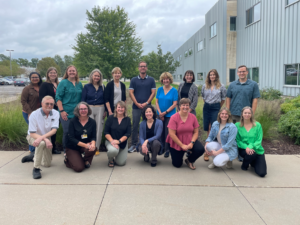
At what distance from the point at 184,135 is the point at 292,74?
34.8 feet

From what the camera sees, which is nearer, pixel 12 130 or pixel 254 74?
pixel 12 130

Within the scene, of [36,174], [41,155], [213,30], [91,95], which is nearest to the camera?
[36,174]

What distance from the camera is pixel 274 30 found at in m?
13.6

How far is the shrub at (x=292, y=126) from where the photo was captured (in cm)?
604

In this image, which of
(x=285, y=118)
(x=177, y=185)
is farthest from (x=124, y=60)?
(x=177, y=185)

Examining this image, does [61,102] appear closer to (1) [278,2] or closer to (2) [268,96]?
(2) [268,96]

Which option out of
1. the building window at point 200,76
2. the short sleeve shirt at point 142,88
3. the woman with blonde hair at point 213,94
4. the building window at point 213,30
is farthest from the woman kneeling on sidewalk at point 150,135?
the building window at point 200,76

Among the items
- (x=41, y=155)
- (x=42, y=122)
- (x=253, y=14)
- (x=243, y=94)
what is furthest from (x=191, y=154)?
(x=253, y=14)

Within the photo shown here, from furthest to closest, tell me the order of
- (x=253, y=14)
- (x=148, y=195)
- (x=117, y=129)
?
(x=253, y=14) → (x=117, y=129) → (x=148, y=195)

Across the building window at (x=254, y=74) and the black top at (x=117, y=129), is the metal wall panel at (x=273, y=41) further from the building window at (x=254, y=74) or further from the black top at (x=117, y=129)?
the black top at (x=117, y=129)

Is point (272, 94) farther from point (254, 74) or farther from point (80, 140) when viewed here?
point (80, 140)

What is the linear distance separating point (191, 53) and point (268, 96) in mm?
23518

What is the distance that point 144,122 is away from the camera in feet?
16.1

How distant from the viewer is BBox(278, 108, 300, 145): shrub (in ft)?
19.8
